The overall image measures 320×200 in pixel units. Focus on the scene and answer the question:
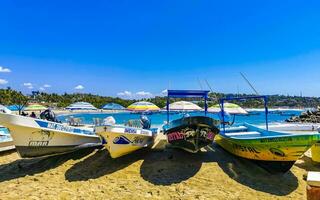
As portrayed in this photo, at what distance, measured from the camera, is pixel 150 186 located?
6930 mm

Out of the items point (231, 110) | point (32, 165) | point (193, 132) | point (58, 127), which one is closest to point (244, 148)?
point (193, 132)

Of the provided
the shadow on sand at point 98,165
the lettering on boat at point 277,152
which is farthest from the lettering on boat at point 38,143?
the lettering on boat at point 277,152

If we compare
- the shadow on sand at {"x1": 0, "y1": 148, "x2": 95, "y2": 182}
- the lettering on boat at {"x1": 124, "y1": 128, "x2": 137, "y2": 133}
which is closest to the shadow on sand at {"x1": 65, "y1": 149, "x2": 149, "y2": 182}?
the shadow on sand at {"x1": 0, "y1": 148, "x2": 95, "y2": 182}

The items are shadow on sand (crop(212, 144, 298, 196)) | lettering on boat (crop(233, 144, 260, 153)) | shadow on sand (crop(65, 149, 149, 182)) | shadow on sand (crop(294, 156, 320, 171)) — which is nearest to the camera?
shadow on sand (crop(212, 144, 298, 196))

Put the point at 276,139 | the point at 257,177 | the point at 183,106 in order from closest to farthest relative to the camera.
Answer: the point at 276,139 < the point at 257,177 < the point at 183,106

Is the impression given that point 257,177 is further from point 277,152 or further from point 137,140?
point 137,140

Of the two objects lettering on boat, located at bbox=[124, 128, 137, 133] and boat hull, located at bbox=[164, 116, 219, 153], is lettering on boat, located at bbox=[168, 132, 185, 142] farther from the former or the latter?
lettering on boat, located at bbox=[124, 128, 137, 133]

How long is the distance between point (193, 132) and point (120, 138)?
2.25 meters

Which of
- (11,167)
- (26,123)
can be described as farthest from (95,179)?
(11,167)

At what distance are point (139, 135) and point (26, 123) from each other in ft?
11.4

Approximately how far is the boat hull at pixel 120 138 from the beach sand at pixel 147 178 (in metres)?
0.51

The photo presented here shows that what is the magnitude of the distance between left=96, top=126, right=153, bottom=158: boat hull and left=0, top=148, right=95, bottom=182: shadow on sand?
209 cm

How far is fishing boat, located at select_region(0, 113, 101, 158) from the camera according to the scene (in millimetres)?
8023

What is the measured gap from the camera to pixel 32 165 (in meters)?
9.00
